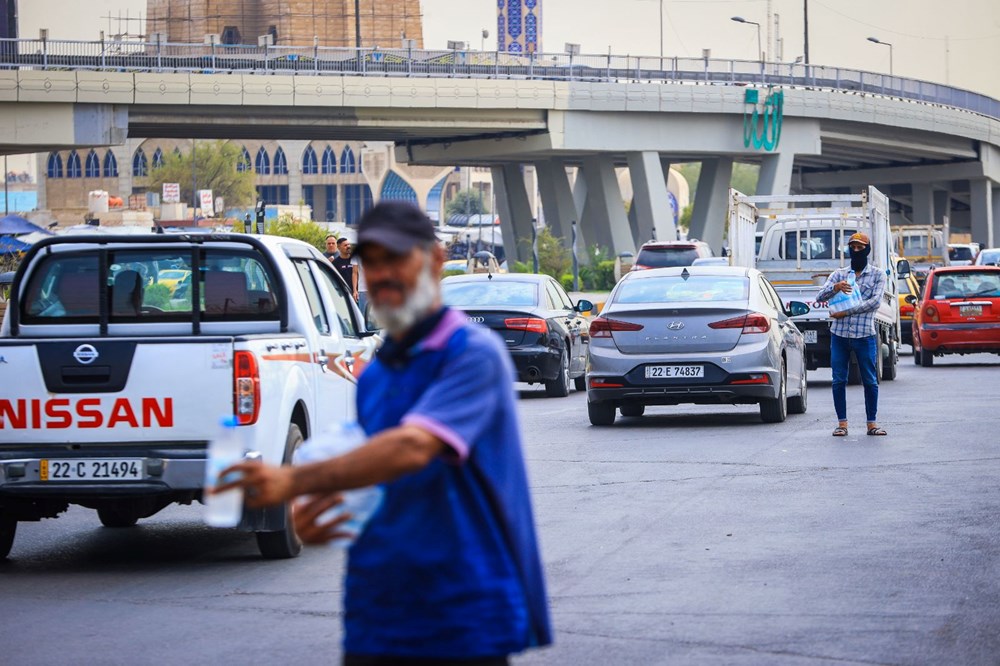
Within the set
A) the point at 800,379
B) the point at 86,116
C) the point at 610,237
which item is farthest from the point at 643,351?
the point at 610,237

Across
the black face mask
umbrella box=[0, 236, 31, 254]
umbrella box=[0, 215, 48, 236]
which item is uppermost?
umbrella box=[0, 215, 48, 236]

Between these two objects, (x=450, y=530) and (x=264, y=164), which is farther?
(x=264, y=164)

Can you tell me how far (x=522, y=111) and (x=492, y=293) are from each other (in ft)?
137

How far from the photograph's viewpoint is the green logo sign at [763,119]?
6638 centimetres

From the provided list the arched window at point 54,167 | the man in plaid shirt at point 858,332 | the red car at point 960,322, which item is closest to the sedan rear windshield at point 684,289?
the man in plaid shirt at point 858,332

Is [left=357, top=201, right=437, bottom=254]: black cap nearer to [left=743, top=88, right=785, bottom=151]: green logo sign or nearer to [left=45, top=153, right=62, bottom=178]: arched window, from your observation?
[left=743, top=88, right=785, bottom=151]: green logo sign

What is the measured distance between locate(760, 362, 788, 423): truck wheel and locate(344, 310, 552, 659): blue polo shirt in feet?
45.1

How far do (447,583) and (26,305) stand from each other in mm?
7272

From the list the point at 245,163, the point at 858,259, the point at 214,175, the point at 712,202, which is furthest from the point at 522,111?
the point at 245,163

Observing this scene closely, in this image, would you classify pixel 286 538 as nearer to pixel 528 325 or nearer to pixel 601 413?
pixel 601 413

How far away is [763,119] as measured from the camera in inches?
2655

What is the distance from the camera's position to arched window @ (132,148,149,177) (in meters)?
161

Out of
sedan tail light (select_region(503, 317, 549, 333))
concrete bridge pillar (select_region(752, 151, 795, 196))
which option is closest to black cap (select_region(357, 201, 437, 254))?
sedan tail light (select_region(503, 317, 549, 333))

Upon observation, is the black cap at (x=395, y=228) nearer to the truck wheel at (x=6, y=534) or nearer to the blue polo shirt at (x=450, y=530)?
the blue polo shirt at (x=450, y=530)
